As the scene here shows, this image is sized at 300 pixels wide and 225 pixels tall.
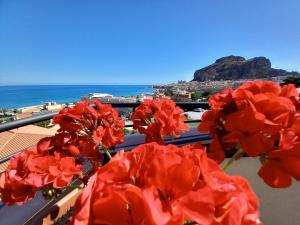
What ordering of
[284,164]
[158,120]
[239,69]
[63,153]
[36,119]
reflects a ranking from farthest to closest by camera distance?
[239,69] → [36,119] → [158,120] → [63,153] → [284,164]

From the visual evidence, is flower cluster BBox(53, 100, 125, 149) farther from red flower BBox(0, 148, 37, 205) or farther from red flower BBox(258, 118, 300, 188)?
red flower BBox(258, 118, 300, 188)

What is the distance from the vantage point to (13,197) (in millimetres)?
489

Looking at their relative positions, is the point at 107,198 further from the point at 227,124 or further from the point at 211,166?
the point at 227,124

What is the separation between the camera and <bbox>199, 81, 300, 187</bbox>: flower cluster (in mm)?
395

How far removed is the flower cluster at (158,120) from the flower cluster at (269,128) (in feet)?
0.82

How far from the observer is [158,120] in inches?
27.3

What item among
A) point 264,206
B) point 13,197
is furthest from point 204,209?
point 264,206

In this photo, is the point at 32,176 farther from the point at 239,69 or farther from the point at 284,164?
the point at 239,69

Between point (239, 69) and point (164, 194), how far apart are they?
54707mm

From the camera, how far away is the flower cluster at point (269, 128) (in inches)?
15.6

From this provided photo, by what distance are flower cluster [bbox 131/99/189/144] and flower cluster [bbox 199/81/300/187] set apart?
0.82 feet

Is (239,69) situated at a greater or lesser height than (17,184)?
lesser

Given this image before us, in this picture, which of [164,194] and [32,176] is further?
[32,176]

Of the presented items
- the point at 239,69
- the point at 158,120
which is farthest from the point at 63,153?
the point at 239,69
